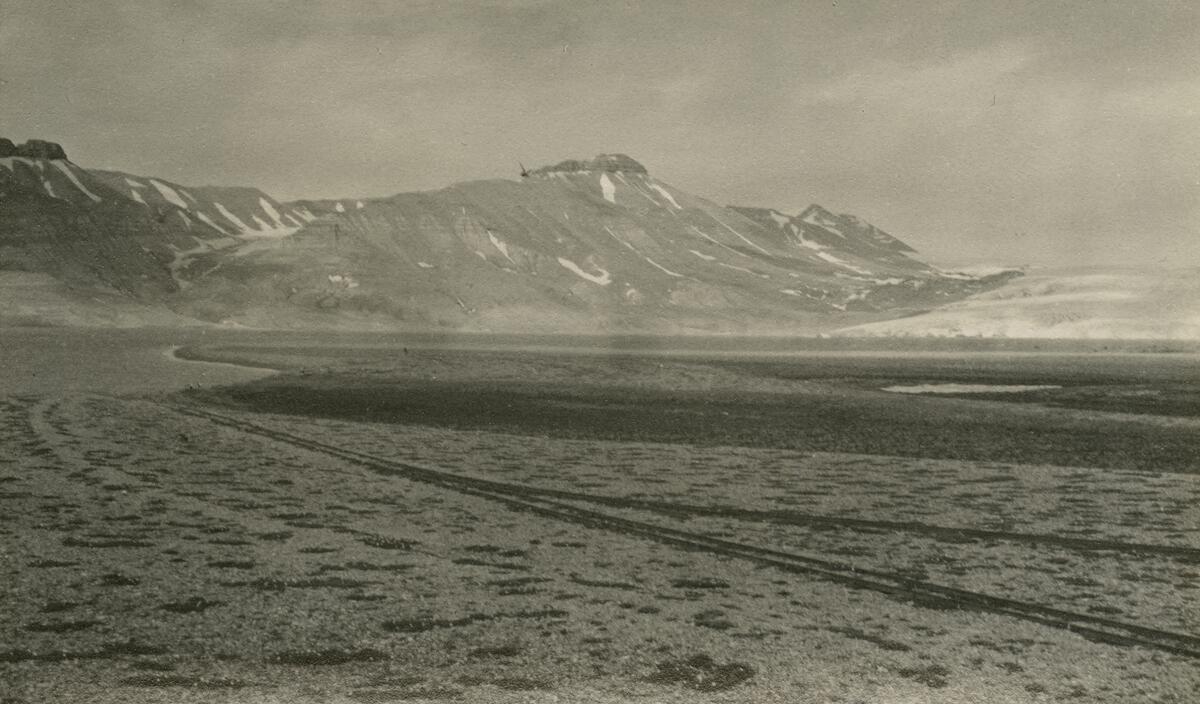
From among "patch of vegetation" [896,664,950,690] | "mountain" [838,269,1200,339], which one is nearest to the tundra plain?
"patch of vegetation" [896,664,950,690]

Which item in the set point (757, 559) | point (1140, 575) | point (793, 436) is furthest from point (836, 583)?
point (793, 436)

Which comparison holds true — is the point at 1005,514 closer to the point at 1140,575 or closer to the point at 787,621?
the point at 1140,575

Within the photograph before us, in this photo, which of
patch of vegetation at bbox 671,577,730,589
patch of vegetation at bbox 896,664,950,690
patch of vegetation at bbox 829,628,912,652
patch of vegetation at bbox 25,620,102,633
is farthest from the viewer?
patch of vegetation at bbox 671,577,730,589

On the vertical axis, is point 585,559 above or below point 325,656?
above

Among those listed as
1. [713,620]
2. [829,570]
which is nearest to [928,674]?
[713,620]

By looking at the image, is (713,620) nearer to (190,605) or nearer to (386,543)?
(386,543)

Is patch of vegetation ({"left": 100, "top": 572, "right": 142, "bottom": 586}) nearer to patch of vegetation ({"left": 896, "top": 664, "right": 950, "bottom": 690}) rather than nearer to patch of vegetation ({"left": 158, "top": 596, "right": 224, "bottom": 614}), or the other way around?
patch of vegetation ({"left": 158, "top": 596, "right": 224, "bottom": 614})

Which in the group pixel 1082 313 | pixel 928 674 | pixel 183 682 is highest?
pixel 1082 313
